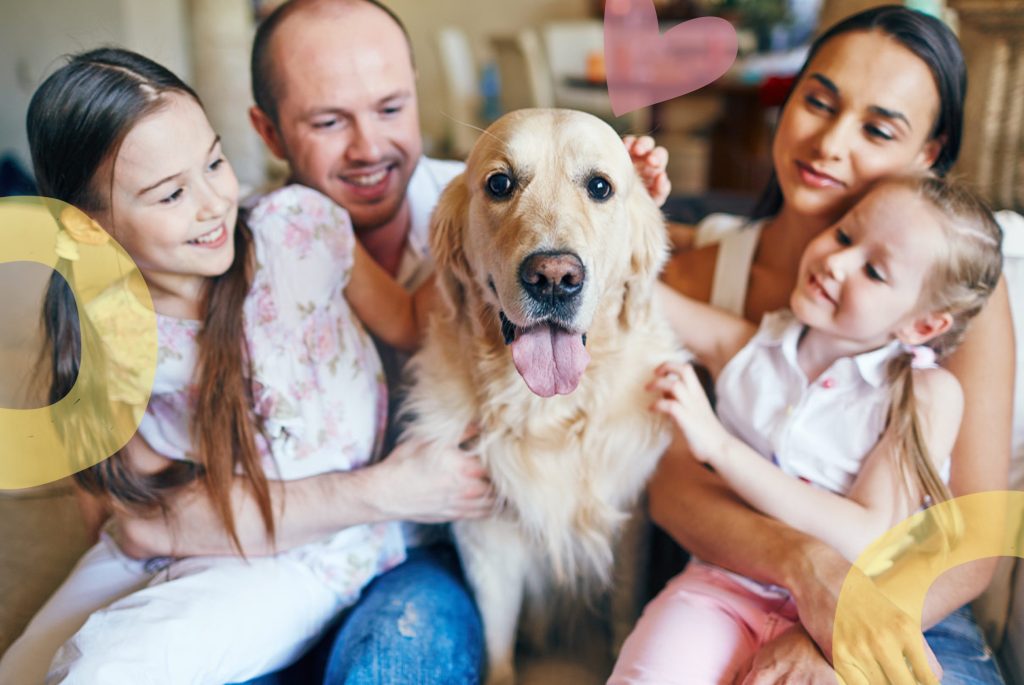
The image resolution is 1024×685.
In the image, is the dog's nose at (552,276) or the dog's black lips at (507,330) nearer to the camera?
the dog's nose at (552,276)

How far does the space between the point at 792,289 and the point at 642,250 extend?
44cm

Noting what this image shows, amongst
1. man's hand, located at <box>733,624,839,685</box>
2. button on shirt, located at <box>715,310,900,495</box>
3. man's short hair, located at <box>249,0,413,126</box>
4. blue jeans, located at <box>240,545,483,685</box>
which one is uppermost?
man's short hair, located at <box>249,0,413,126</box>

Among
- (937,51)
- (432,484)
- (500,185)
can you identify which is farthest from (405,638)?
(937,51)

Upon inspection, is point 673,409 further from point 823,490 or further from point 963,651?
point 963,651

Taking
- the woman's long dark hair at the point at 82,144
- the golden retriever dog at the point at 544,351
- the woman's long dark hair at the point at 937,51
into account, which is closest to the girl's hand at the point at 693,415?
the golden retriever dog at the point at 544,351

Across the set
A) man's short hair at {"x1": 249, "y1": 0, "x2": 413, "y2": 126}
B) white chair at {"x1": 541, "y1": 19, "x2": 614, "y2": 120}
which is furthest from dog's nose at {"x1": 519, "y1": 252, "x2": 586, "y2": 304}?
white chair at {"x1": 541, "y1": 19, "x2": 614, "y2": 120}

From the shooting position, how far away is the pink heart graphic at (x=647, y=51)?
3.95 feet

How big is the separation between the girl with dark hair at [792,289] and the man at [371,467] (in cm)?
34

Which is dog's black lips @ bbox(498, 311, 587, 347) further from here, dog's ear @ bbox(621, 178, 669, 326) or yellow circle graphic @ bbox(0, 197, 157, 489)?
yellow circle graphic @ bbox(0, 197, 157, 489)

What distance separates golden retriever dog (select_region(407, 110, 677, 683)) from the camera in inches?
45.6

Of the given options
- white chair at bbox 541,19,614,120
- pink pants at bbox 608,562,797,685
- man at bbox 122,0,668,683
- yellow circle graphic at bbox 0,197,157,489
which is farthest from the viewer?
white chair at bbox 541,19,614,120

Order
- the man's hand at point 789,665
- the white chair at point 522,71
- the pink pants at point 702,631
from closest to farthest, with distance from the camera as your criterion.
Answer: the man's hand at point 789,665
the pink pants at point 702,631
the white chair at point 522,71

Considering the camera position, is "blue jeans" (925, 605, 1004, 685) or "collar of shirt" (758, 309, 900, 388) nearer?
"blue jeans" (925, 605, 1004, 685)

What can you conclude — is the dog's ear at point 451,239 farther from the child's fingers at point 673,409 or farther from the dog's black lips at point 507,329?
the child's fingers at point 673,409
